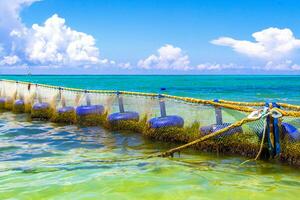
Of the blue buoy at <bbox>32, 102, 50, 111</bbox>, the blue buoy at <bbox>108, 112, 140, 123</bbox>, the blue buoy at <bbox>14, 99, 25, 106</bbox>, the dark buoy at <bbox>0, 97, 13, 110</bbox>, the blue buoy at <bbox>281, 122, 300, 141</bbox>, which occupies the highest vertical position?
the blue buoy at <bbox>281, 122, 300, 141</bbox>

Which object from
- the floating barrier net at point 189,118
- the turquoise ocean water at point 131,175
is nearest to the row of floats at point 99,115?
the floating barrier net at point 189,118

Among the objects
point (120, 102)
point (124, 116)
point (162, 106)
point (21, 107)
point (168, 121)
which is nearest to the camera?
point (168, 121)

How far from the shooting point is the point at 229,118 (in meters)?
10.6

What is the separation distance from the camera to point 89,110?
1647 centimetres

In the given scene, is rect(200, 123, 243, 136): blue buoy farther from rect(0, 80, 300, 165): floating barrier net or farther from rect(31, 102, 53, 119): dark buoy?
rect(31, 102, 53, 119): dark buoy

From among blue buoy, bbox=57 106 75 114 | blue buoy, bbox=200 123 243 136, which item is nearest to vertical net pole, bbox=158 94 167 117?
blue buoy, bbox=200 123 243 136

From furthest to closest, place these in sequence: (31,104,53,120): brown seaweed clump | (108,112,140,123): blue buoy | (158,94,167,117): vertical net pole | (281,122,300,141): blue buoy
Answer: (31,104,53,120): brown seaweed clump < (108,112,140,123): blue buoy < (158,94,167,117): vertical net pole < (281,122,300,141): blue buoy

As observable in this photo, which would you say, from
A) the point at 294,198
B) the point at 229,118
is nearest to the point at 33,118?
the point at 229,118


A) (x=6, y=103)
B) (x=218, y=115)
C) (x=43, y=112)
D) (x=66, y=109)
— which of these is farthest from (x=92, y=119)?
(x=6, y=103)

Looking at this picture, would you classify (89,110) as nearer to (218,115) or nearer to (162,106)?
(162,106)

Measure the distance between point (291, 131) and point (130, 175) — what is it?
3579 mm

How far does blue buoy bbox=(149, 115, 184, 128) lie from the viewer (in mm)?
11883

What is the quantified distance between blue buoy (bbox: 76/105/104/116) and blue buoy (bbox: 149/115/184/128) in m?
4.26

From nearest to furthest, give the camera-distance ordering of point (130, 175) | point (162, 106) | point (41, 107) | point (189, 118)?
point (130, 175) → point (189, 118) → point (162, 106) → point (41, 107)
